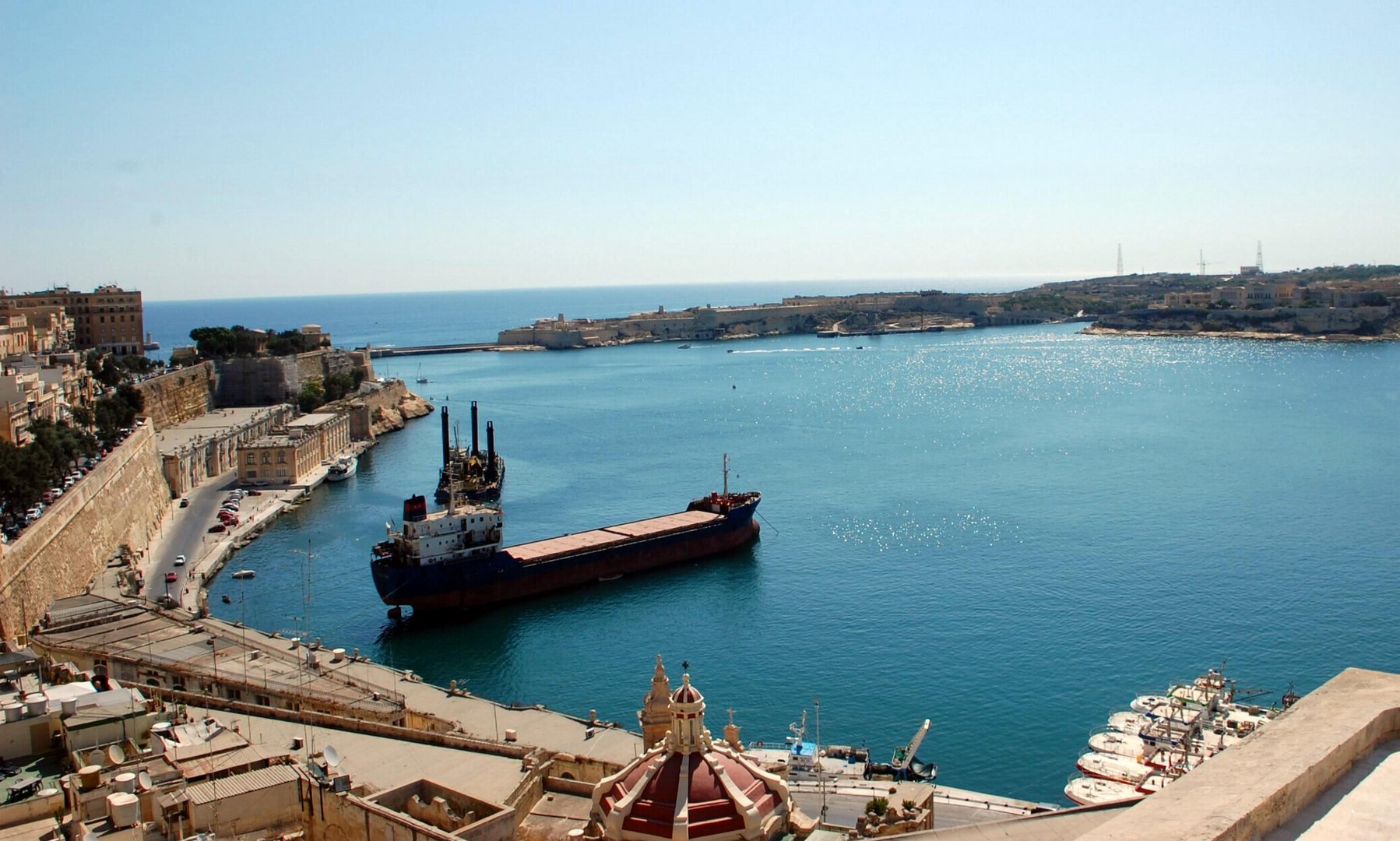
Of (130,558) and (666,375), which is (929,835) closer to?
(130,558)

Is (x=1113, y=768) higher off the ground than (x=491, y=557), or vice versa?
(x=491, y=557)

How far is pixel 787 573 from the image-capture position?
4012cm

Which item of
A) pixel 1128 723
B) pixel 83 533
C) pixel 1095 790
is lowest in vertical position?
pixel 1095 790

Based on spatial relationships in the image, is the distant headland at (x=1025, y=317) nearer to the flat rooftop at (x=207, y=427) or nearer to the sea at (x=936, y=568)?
the sea at (x=936, y=568)

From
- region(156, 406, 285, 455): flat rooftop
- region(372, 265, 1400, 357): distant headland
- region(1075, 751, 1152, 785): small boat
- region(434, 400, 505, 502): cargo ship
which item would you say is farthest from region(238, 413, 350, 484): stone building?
region(372, 265, 1400, 357): distant headland

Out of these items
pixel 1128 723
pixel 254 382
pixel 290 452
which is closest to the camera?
pixel 1128 723

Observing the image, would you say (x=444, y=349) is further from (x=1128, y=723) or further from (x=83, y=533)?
(x=1128, y=723)

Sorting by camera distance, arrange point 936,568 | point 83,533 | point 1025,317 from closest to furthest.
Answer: point 83,533 → point 936,568 → point 1025,317

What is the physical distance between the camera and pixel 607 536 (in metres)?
41.9

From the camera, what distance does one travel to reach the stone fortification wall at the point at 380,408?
71750 millimetres

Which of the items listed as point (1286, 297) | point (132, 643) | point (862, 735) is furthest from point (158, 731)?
point (1286, 297)

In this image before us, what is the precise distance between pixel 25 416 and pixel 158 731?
107 feet

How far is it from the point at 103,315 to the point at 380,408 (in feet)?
59.6

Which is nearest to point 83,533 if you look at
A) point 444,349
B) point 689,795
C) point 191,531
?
point 191,531
